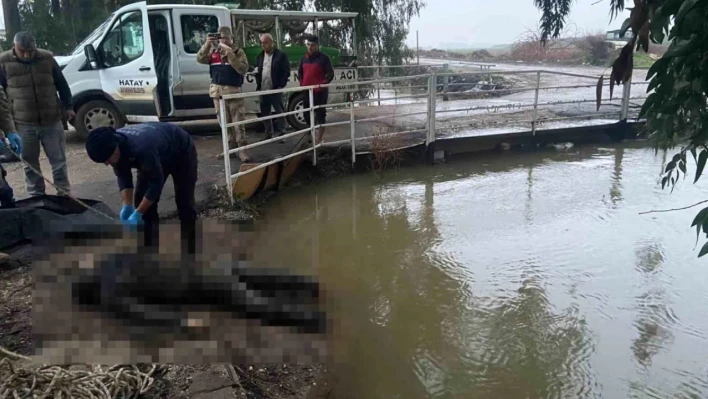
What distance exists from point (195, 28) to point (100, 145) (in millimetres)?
5699

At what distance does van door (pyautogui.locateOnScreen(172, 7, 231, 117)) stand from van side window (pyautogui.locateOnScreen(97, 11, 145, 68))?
571 millimetres

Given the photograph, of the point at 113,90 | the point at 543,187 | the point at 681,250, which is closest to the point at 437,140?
the point at 543,187

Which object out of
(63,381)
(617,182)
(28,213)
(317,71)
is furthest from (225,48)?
(617,182)

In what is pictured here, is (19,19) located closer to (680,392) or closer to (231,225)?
(231,225)

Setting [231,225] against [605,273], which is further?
[605,273]

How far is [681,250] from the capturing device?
201 inches

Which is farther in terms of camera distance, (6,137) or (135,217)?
(6,137)

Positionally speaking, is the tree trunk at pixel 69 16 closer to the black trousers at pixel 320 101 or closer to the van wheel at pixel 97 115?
the van wheel at pixel 97 115

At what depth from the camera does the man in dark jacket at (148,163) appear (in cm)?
303

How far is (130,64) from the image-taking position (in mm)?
7914

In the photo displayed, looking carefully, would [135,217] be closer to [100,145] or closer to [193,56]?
[100,145]

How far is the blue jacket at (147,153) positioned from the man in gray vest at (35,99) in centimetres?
177

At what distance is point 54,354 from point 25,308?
1.24 metres

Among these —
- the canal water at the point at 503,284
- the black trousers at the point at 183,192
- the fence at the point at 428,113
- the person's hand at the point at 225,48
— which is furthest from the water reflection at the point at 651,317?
the person's hand at the point at 225,48
